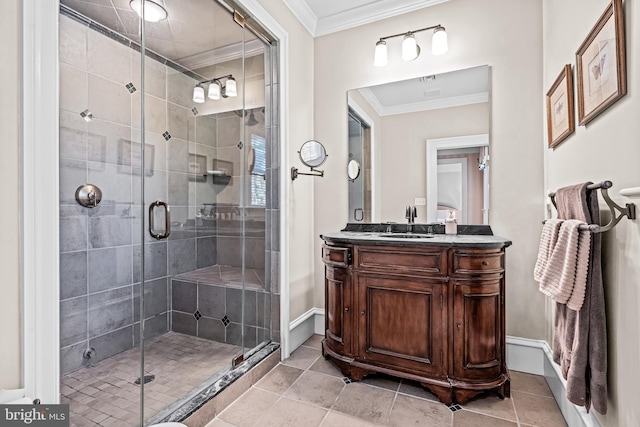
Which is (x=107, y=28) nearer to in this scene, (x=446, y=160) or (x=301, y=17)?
(x=301, y=17)

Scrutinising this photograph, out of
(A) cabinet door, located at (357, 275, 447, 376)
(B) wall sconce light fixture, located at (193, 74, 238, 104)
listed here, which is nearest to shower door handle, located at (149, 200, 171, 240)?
(B) wall sconce light fixture, located at (193, 74, 238, 104)

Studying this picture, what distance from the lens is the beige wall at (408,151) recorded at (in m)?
2.33

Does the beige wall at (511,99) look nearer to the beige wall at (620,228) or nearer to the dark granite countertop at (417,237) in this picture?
the dark granite countertop at (417,237)

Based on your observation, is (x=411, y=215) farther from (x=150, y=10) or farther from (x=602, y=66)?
(x=150, y=10)

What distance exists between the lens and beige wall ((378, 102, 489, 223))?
2.33 metres

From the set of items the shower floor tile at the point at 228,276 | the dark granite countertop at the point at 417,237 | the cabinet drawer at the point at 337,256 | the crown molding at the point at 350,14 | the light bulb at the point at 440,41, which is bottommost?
the shower floor tile at the point at 228,276

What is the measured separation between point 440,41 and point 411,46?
8.0 inches

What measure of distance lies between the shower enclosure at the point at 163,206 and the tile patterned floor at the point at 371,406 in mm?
250

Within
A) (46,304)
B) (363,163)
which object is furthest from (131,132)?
(363,163)

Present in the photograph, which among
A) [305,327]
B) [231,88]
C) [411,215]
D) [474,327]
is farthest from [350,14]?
[305,327]

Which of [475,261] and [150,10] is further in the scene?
[150,10]

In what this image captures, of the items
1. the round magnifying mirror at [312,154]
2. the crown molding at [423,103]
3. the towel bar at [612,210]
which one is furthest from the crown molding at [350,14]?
the towel bar at [612,210]

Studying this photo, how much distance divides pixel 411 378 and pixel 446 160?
1542 millimetres

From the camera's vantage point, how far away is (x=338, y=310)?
209 centimetres
